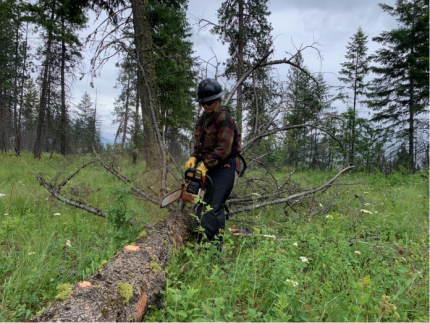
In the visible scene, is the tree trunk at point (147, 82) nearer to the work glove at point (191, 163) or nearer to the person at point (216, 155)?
the work glove at point (191, 163)

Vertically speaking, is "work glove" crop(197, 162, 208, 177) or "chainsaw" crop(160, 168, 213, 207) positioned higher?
"work glove" crop(197, 162, 208, 177)

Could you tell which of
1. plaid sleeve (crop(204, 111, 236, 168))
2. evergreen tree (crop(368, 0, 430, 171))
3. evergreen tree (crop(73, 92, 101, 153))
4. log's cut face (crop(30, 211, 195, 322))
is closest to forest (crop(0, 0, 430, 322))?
log's cut face (crop(30, 211, 195, 322))

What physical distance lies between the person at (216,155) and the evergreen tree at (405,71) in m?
15.5

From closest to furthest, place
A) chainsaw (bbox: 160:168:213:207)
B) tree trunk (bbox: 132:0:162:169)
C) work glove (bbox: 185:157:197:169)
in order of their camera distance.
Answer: chainsaw (bbox: 160:168:213:207), work glove (bbox: 185:157:197:169), tree trunk (bbox: 132:0:162:169)

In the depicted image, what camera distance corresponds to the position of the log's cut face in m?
1.21

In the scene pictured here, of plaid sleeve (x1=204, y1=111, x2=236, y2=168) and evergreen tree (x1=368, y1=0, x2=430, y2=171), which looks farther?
evergreen tree (x1=368, y1=0, x2=430, y2=171)

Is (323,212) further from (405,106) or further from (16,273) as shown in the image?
(405,106)

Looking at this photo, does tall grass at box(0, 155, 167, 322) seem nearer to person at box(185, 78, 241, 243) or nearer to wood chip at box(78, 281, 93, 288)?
wood chip at box(78, 281, 93, 288)

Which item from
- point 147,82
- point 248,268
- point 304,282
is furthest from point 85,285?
point 147,82

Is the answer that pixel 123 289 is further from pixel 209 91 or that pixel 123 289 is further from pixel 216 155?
pixel 209 91

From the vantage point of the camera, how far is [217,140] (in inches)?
116

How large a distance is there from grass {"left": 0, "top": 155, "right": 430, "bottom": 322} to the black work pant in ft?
0.78

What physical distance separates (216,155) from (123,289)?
1690 mm

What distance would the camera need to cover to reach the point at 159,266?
1.83m
